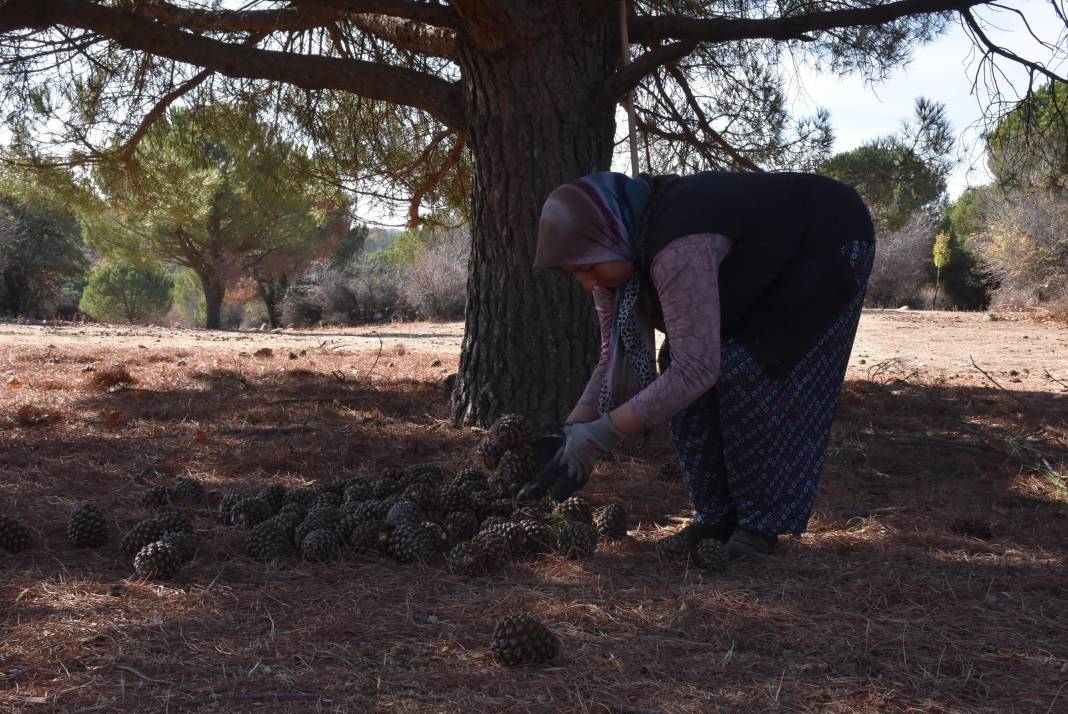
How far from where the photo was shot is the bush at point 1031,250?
60.0 ft

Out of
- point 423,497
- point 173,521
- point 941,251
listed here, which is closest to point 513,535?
point 423,497

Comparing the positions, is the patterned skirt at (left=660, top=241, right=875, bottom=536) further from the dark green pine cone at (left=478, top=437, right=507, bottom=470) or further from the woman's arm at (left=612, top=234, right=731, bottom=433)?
the dark green pine cone at (left=478, top=437, right=507, bottom=470)

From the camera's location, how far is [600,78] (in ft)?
15.5

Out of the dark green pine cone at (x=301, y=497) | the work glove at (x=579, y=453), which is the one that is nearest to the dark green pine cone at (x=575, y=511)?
the work glove at (x=579, y=453)

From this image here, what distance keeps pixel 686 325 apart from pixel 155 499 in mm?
2218

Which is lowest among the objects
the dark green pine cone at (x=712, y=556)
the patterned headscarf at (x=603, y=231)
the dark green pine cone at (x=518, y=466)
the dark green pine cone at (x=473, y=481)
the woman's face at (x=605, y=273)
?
the dark green pine cone at (x=712, y=556)

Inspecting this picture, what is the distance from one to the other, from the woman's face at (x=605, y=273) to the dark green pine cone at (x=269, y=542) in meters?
1.26

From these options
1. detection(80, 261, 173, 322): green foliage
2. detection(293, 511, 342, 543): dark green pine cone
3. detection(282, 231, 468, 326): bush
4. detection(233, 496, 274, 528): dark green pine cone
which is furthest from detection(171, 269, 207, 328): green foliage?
detection(293, 511, 342, 543): dark green pine cone

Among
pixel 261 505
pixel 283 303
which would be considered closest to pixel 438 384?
pixel 261 505

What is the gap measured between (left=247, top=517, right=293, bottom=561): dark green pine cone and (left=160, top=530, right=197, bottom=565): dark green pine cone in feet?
0.56

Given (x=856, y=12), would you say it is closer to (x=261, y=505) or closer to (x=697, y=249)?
(x=697, y=249)

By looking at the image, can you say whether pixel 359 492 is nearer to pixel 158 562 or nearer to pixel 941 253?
pixel 158 562

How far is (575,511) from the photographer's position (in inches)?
123

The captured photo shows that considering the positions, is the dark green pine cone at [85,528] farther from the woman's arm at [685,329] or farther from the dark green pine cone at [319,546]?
the woman's arm at [685,329]
